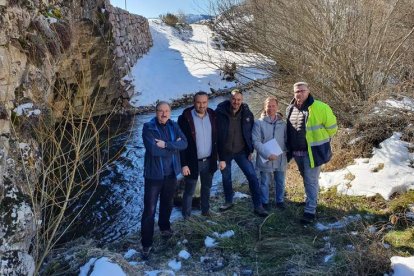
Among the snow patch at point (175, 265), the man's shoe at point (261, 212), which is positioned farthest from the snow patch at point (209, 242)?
the man's shoe at point (261, 212)

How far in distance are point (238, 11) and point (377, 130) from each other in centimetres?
476

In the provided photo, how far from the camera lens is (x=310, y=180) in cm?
534

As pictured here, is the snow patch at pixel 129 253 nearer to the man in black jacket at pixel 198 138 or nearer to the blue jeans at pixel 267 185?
the man in black jacket at pixel 198 138

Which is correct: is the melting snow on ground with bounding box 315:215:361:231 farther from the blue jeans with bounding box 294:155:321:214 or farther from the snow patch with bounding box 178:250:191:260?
the snow patch with bounding box 178:250:191:260

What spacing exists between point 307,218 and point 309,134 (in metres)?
1.21

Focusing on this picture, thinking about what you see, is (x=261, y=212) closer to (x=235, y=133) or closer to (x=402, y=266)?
(x=235, y=133)

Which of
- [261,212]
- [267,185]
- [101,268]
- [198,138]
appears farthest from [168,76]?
[101,268]

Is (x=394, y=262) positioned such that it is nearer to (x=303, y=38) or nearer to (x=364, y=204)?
(x=364, y=204)

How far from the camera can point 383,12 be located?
8.12m

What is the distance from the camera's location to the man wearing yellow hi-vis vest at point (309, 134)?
5.09 metres

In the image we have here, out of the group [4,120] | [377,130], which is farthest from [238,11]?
[4,120]

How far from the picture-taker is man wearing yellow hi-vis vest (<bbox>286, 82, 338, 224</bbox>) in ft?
16.7

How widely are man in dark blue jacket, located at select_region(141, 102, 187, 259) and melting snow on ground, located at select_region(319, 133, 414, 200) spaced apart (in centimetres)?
298

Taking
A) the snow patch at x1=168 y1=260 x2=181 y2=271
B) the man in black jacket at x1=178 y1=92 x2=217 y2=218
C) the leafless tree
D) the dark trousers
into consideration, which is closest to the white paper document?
the man in black jacket at x1=178 y1=92 x2=217 y2=218
